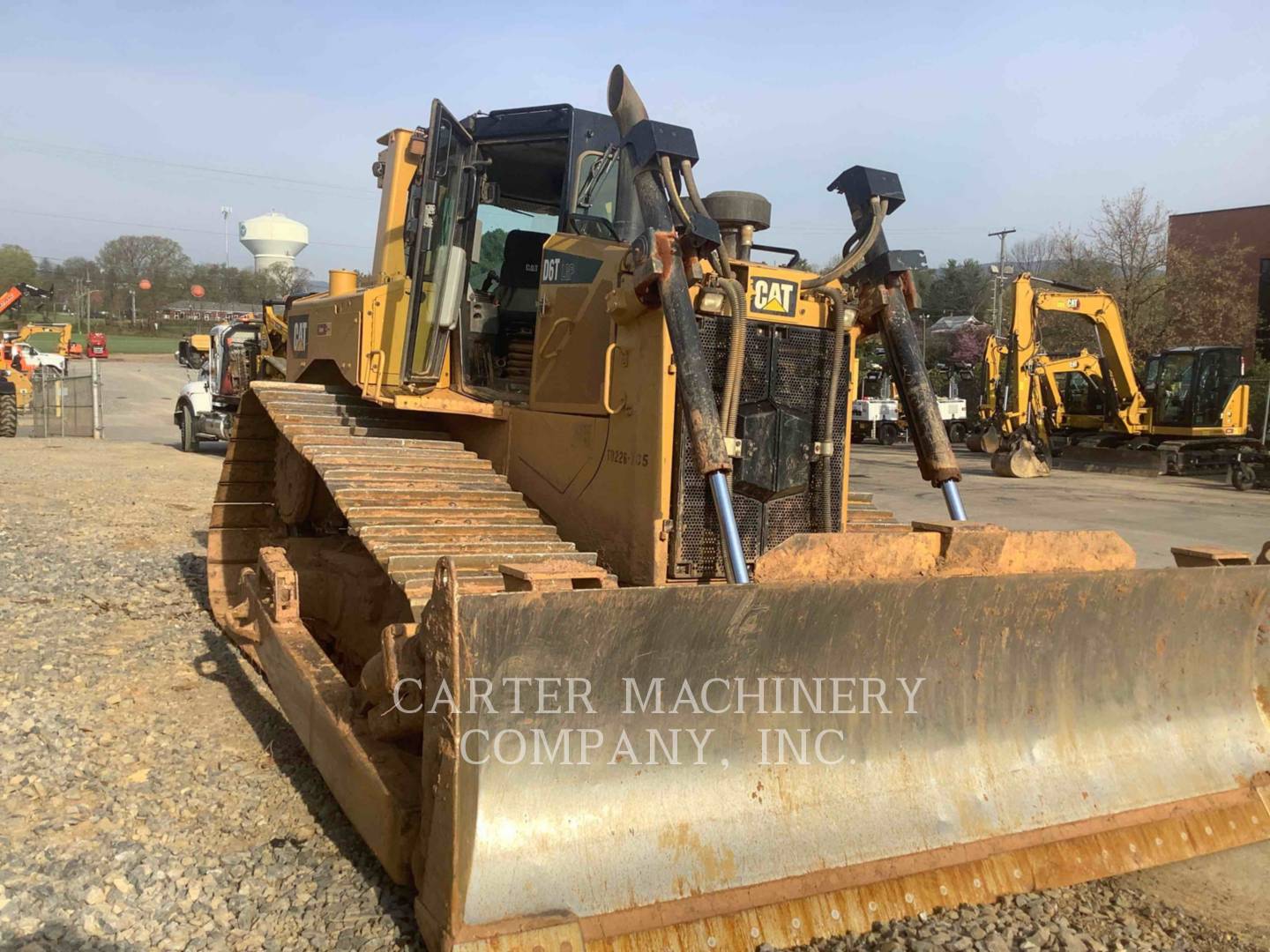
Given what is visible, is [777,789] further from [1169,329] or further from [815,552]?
[1169,329]

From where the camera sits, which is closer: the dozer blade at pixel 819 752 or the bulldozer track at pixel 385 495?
the dozer blade at pixel 819 752

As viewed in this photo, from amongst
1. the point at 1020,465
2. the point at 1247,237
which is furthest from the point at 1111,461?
the point at 1247,237

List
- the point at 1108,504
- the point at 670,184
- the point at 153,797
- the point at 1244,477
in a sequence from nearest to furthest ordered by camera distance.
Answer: the point at 153,797 < the point at 670,184 < the point at 1108,504 < the point at 1244,477

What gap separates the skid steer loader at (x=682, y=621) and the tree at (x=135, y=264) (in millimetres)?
73908

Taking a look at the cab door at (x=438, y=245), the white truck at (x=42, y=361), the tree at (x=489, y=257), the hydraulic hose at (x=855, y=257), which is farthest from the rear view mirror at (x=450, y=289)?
the white truck at (x=42, y=361)

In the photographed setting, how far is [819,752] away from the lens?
3.08m

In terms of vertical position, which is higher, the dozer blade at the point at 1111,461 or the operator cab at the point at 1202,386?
the operator cab at the point at 1202,386

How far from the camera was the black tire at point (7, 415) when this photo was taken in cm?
1972

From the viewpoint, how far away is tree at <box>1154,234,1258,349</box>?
29125 mm

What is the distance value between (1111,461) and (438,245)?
19394mm

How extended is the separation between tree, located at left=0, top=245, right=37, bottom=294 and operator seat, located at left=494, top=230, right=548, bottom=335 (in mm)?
64671

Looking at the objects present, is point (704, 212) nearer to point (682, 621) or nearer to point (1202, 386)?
point (682, 621)

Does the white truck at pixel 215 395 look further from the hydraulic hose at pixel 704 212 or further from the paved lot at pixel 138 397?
the hydraulic hose at pixel 704 212

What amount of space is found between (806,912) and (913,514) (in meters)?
10.4
